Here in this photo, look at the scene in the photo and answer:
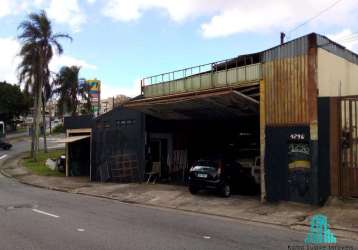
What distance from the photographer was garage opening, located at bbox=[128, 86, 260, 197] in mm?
20469

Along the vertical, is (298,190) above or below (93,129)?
below

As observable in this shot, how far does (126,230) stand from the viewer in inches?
438

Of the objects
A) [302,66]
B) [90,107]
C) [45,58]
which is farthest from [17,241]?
[90,107]

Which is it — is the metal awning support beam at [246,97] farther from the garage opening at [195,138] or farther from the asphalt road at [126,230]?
the asphalt road at [126,230]

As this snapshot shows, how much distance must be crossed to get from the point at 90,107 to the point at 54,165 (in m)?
25.4

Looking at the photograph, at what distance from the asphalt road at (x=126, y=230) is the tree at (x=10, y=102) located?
74418 mm

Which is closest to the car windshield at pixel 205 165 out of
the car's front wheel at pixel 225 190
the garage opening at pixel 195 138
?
the garage opening at pixel 195 138

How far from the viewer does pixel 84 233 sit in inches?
418

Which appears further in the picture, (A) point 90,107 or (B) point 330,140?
(A) point 90,107

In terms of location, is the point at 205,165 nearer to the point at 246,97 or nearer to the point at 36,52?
the point at 246,97

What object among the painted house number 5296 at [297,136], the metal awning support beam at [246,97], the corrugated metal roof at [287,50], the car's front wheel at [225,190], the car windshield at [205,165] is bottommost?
the car's front wheel at [225,190]

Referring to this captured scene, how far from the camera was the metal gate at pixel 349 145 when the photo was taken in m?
15.1

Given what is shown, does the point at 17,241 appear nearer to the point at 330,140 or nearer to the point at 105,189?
the point at 330,140

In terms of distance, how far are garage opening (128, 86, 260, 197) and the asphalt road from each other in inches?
230
